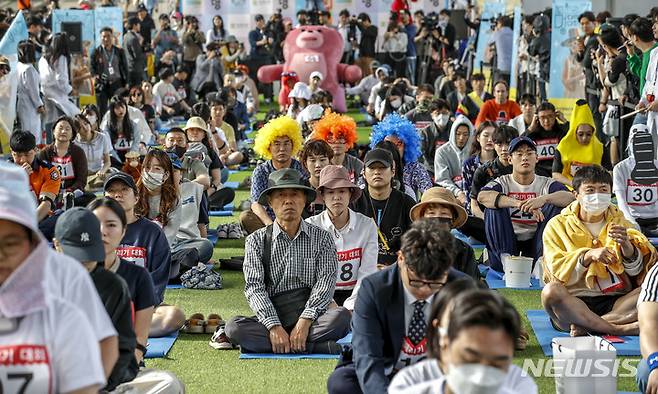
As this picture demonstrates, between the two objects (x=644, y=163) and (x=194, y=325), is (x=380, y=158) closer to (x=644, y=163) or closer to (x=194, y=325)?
(x=194, y=325)

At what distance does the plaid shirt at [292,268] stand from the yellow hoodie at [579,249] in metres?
1.32

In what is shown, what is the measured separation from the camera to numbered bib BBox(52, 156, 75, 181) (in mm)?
10805

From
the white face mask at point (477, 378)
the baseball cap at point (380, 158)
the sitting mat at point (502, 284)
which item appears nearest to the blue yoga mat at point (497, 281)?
the sitting mat at point (502, 284)

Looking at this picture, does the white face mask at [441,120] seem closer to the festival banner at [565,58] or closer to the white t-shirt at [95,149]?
the festival banner at [565,58]

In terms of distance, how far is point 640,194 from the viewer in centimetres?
987

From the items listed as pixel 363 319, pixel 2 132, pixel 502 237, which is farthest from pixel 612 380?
pixel 2 132

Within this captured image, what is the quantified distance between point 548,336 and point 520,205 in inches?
76.3

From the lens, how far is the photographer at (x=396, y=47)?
24625mm

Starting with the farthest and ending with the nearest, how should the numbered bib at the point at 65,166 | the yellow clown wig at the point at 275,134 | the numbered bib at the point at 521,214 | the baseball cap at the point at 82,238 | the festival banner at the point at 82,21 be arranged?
the festival banner at the point at 82,21 → the numbered bib at the point at 65,166 → the yellow clown wig at the point at 275,134 → the numbered bib at the point at 521,214 → the baseball cap at the point at 82,238

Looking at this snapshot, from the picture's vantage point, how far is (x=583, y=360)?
5.59 metres

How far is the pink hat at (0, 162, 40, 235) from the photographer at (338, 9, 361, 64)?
72.7 feet

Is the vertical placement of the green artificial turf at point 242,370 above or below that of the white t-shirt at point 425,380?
below

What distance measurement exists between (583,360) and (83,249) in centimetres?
244

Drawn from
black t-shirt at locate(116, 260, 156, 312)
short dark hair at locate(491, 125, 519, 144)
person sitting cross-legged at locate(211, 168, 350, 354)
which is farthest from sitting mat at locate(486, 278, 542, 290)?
black t-shirt at locate(116, 260, 156, 312)
